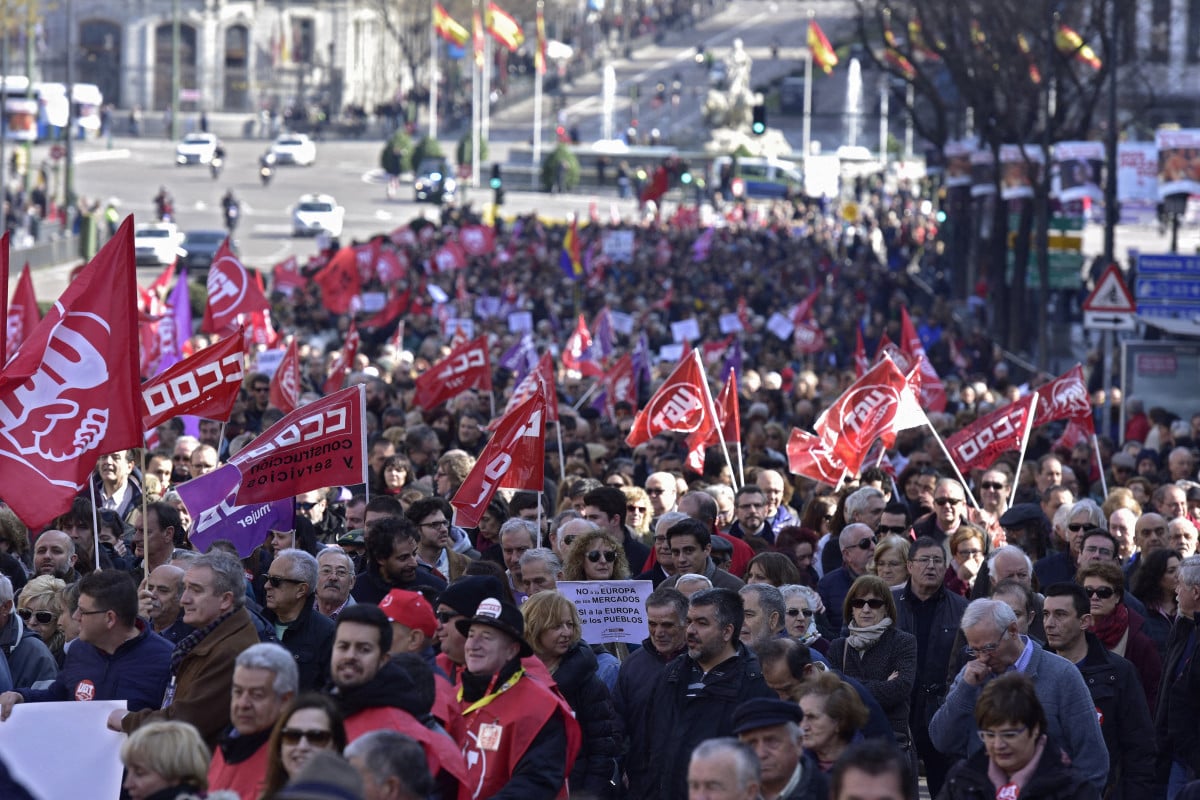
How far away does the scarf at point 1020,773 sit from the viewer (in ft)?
22.9

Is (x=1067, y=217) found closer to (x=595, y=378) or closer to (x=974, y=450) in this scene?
(x=595, y=378)

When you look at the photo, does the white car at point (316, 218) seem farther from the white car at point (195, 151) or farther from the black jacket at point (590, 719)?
the black jacket at point (590, 719)

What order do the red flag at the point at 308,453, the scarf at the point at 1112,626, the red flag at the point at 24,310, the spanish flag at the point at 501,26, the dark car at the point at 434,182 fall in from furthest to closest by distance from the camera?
the spanish flag at the point at 501,26
the dark car at the point at 434,182
the red flag at the point at 24,310
the red flag at the point at 308,453
the scarf at the point at 1112,626

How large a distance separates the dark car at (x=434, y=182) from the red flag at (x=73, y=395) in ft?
172

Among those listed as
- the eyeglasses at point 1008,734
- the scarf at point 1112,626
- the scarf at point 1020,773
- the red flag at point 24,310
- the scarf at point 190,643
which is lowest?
the scarf at point 1112,626

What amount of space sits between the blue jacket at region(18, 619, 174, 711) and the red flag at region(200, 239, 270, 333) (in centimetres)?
1407

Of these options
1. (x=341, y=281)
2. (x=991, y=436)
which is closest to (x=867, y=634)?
(x=991, y=436)

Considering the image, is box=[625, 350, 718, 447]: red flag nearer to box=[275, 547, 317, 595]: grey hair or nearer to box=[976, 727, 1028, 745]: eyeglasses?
box=[275, 547, 317, 595]: grey hair

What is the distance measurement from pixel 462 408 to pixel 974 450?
411cm

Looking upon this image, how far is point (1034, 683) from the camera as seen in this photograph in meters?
7.98

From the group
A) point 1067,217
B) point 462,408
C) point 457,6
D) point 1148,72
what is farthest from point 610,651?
point 457,6

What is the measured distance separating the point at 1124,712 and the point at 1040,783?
193 cm

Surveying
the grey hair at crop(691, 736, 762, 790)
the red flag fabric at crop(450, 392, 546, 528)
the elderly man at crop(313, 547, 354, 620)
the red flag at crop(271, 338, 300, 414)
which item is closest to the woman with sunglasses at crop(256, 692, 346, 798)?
the grey hair at crop(691, 736, 762, 790)

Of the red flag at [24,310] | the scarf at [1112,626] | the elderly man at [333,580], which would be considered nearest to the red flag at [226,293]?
the red flag at [24,310]
